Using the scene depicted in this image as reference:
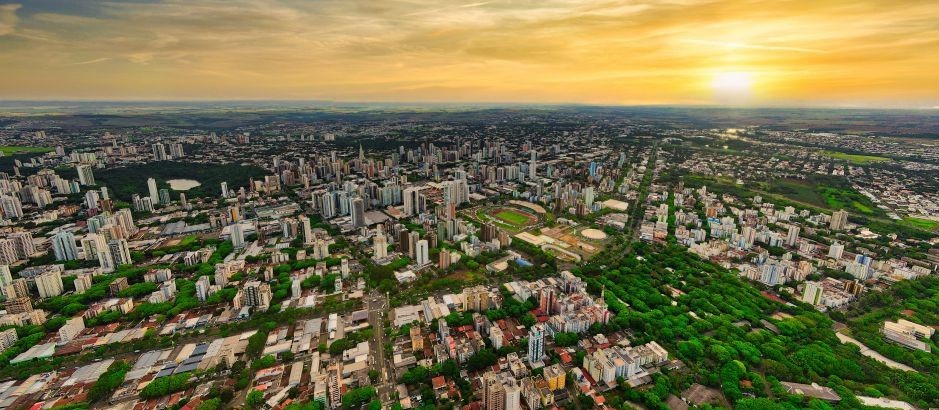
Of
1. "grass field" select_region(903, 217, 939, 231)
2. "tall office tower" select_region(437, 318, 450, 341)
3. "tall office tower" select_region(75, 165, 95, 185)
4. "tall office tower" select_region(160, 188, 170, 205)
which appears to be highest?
"tall office tower" select_region(75, 165, 95, 185)

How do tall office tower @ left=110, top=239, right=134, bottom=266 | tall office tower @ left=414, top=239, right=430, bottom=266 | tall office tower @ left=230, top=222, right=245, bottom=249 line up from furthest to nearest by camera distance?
tall office tower @ left=230, top=222, right=245, bottom=249, tall office tower @ left=414, top=239, right=430, bottom=266, tall office tower @ left=110, top=239, right=134, bottom=266

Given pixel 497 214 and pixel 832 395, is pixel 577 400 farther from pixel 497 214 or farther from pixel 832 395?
pixel 497 214

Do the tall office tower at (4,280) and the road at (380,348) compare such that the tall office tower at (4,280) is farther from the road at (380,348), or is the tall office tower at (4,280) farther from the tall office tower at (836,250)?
the tall office tower at (836,250)

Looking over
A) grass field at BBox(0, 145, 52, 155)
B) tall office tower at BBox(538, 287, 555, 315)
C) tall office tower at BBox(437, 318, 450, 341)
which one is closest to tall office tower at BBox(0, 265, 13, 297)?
tall office tower at BBox(437, 318, 450, 341)

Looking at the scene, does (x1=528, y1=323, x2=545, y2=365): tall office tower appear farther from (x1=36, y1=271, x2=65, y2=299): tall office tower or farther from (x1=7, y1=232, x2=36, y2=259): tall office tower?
(x1=7, y1=232, x2=36, y2=259): tall office tower

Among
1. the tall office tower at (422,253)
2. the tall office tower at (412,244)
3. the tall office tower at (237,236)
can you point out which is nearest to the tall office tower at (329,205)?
the tall office tower at (237,236)

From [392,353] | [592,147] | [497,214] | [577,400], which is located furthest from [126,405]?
[592,147]

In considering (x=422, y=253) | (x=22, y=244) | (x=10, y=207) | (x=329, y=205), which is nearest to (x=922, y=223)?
(x=422, y=253)
